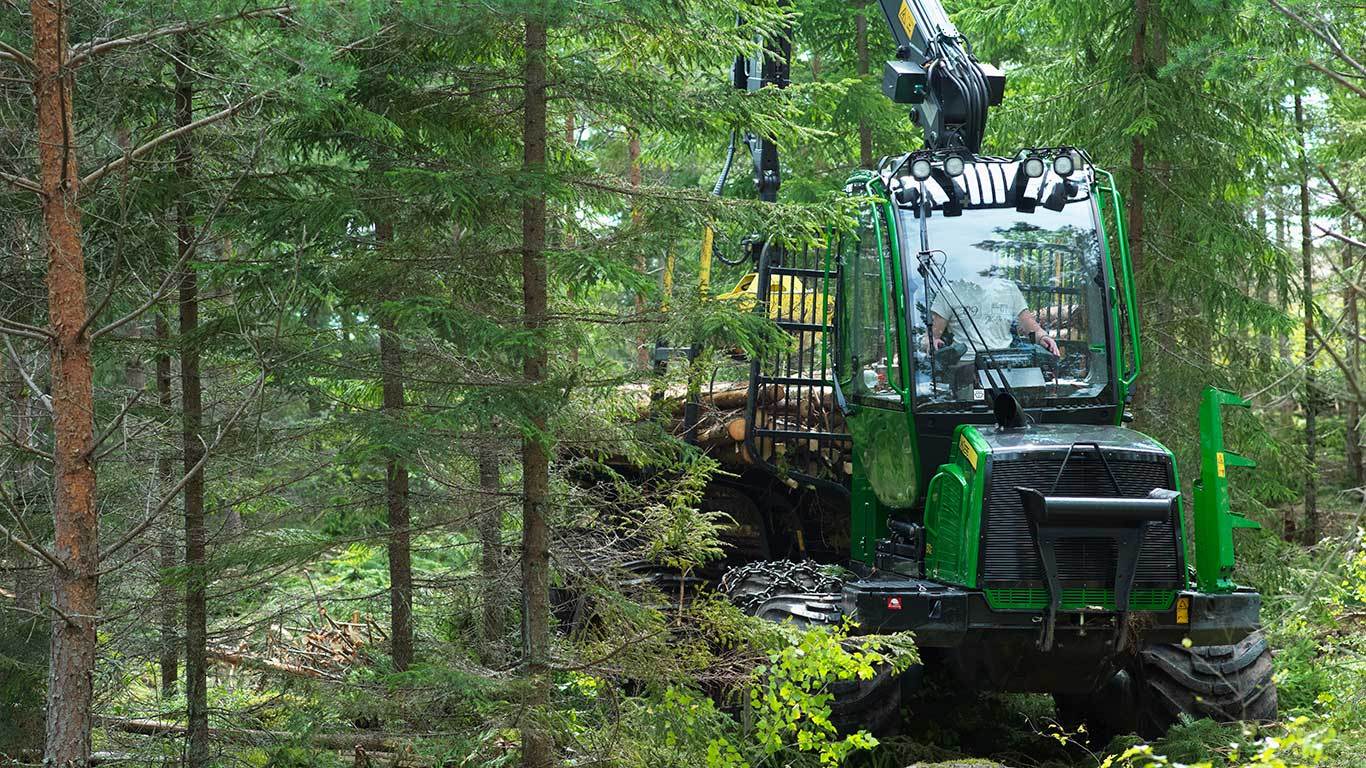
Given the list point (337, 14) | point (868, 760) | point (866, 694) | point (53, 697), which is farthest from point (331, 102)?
point (868, 760)

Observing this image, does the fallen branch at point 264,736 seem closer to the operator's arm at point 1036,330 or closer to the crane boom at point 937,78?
the operator's arm at point 1036,330

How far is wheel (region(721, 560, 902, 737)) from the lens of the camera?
279 inches

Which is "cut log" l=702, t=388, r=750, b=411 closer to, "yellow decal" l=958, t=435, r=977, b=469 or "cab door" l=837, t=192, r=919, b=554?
"cab door" l=837, t=192, r=919, b=554

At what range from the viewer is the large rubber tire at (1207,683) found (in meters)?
7.35

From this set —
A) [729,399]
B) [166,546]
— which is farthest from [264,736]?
[729,399]

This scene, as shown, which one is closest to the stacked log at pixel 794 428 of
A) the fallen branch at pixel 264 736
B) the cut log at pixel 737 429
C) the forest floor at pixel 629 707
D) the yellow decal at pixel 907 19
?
the cut log at pixel 737 429

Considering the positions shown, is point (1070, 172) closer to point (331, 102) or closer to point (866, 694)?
point (866, 694)

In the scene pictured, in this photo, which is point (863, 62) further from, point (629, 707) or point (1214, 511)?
point (629, 707)

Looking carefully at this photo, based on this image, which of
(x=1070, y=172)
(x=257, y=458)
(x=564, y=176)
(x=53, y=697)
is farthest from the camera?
(x=257, y=458)

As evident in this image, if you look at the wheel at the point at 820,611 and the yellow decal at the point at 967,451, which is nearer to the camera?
the yellow decal at the point at 967,451

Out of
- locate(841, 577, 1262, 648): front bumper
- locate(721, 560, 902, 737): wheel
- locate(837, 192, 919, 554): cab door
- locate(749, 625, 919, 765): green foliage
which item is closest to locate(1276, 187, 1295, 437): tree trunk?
locate(841, 577, 1262, 648): front bumper

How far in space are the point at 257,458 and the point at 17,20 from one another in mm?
2946

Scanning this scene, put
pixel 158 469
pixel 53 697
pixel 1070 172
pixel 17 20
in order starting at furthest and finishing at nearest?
pixel 158 469 < pixel 1070 172 < pixel 17 20 < pixel 53 697

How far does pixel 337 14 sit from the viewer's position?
5844 mm
